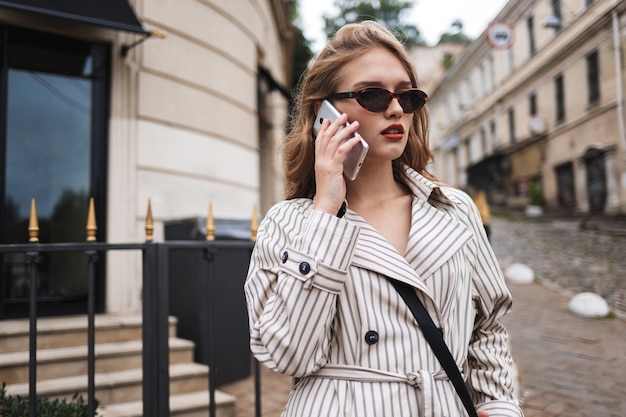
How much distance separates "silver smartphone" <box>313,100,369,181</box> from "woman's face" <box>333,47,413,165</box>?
0.04 m

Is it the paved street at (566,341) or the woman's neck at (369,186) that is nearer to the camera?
the woman's neck at (369,186)

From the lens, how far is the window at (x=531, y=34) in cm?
1905

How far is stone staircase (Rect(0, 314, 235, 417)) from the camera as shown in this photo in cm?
364

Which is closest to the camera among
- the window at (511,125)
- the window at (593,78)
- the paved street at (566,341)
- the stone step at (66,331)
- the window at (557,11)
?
the stone step at (66,331)

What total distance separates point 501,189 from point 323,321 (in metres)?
26.4

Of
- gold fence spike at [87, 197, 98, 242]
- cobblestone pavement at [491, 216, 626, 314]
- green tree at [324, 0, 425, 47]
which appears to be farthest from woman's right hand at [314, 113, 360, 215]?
green tree at [324, 0, 425, 47]

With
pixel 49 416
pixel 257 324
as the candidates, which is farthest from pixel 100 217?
pixel 257 324

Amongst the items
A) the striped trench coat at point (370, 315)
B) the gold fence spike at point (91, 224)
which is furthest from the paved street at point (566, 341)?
the striped trench coat at point (370, 315)

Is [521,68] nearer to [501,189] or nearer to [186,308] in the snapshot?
[501,189]

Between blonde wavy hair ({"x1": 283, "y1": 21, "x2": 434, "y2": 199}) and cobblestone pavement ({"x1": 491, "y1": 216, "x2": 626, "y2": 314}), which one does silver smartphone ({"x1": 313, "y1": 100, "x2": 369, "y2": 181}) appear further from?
cobblestone pavement ({"x1": 491, "y1": 216, "x2": 626, "y2": 314})

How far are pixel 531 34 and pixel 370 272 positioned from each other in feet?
70.2

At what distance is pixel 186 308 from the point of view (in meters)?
4.82

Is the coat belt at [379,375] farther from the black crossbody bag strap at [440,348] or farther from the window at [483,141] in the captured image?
the window at [483,141]

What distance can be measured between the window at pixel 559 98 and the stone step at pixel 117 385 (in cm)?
1807
